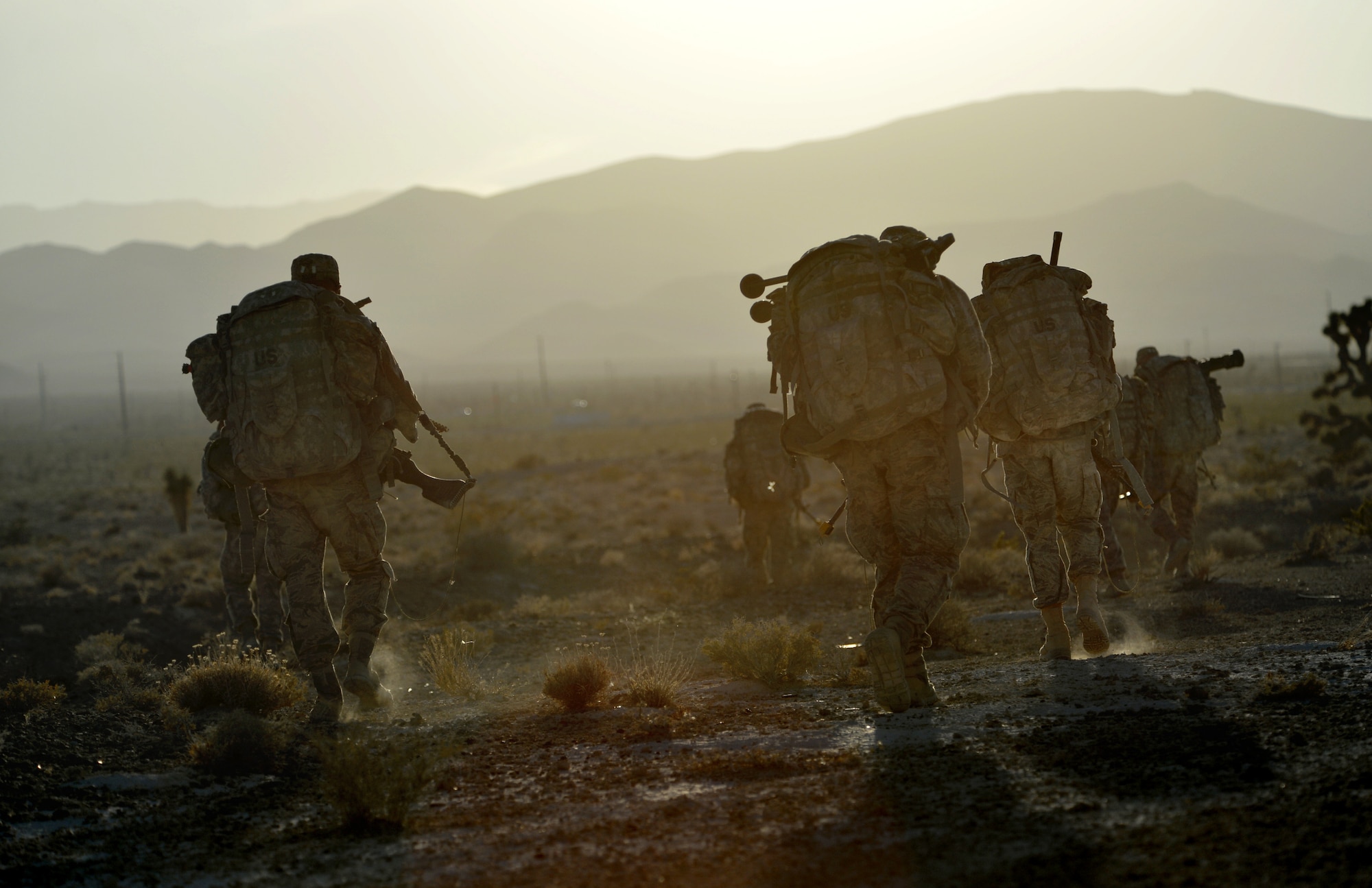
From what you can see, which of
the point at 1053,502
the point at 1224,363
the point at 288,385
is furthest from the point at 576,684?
the point at 1224,363

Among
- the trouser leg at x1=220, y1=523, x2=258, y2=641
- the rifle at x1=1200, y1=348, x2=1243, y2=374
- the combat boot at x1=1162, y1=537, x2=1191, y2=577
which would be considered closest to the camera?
the trouser leg at x1=220, y1=523, x2=258, y2=641

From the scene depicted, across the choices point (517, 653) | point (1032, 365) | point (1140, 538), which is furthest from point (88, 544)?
point (1032, 365)

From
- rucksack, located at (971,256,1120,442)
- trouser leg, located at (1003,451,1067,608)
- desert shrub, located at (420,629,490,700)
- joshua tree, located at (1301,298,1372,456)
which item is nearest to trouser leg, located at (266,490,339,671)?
desert shrub, located at (420,629,490,700)

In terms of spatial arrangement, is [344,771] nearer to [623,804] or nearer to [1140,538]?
[623,804]

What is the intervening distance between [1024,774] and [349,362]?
475 centimetres

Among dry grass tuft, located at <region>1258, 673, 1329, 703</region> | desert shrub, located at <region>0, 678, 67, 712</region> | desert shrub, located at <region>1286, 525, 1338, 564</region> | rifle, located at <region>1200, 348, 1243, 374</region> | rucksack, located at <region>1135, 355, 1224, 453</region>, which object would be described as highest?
rifle, located at <region>1200, 348, 1243, 374</region>

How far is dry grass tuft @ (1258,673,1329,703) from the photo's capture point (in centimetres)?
549

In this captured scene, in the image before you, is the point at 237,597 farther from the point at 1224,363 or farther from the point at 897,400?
the point at 1224,363

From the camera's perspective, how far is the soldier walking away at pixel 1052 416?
7812 mm

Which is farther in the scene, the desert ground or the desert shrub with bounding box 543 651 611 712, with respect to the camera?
the desert shrub with bounding box 543 651 611 712

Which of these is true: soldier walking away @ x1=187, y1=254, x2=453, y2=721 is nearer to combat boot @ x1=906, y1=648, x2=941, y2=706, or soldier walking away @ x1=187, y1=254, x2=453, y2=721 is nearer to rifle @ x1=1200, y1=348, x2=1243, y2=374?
combat boot @ x1=906, y1=648, x2=941, y2=706

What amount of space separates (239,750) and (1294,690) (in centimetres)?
530

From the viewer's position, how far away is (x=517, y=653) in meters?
10.7

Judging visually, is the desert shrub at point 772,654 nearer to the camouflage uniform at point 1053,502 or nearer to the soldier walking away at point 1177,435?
the camouflage uniform at point 1053,502
